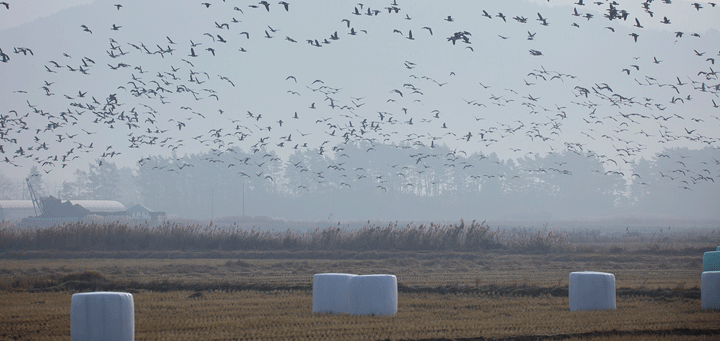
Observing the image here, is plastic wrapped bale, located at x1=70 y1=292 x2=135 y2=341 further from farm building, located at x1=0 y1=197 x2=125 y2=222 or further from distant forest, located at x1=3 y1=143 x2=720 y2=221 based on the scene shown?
distant forest, located at x1=3 y1=143 x2=720 y2=221

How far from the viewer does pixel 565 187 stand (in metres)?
178

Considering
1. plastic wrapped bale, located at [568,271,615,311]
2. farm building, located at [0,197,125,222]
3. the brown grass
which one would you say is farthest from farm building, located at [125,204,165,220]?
plastic wrapped bale, located at [568,271,615,311]

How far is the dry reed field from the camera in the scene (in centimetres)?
1371

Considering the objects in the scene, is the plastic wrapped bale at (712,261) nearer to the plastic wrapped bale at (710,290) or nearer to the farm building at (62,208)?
the plastic wrapped bale at (710,290)

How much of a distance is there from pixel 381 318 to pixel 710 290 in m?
7.63

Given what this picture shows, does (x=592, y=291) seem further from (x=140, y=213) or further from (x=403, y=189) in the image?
(x=403, y=189)

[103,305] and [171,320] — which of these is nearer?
[103,305]

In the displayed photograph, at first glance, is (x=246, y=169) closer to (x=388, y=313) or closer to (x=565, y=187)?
(x=565, y=187)

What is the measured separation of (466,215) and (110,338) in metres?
162

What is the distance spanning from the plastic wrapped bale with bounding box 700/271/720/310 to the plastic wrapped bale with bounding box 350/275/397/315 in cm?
711

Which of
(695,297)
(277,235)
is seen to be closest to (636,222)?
(277,235)

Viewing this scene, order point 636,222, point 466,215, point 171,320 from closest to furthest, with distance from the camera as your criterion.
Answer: point 171,320 → point 636,222 → point 466,215

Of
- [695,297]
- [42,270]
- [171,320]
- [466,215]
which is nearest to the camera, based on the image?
[171,320]

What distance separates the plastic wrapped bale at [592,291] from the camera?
1603 cm
